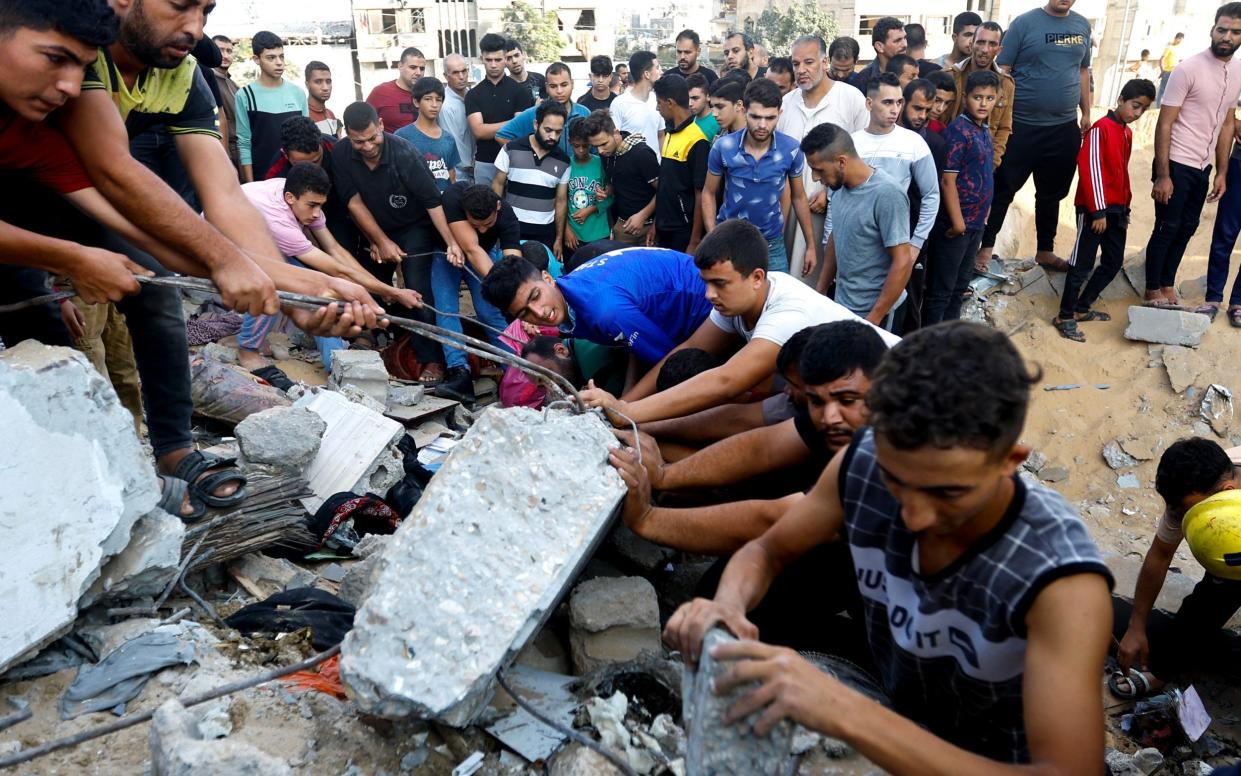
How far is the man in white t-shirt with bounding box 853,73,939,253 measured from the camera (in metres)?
5.25

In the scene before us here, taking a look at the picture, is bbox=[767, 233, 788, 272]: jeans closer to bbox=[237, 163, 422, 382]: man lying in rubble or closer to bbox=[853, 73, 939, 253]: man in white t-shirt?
bbox=[853, 73, 939, 253]: man in white t-shirt

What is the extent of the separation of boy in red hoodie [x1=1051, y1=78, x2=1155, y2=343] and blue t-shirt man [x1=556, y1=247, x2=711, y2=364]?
394cm

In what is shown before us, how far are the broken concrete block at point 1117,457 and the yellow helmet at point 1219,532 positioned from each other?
11.3 ft

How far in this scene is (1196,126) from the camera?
6.34 meters

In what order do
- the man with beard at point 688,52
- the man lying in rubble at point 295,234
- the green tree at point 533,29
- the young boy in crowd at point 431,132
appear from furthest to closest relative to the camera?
the green tree at point 533,29 → the man with beard at point 688,52 → the young boy in crowd at point 431,132 → the man lying in rubble at point 295,234

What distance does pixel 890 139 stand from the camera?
17.6ft

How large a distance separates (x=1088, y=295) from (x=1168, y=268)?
60 centimetres

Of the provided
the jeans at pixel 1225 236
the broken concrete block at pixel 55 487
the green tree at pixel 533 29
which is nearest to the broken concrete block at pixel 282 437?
the broken concrete block at pixel 55 487

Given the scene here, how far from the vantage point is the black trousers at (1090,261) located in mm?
6758

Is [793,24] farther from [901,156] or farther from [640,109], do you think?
[901,156]

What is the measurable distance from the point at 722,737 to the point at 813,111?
533 centimetres

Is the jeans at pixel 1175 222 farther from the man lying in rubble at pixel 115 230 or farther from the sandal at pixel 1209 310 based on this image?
the man lying in rubble at pixel 115 230

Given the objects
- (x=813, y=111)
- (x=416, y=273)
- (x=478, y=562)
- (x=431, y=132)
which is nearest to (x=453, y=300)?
(x=416, y=273)

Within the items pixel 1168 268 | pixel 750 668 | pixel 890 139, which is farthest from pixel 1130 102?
pixel 750 668
